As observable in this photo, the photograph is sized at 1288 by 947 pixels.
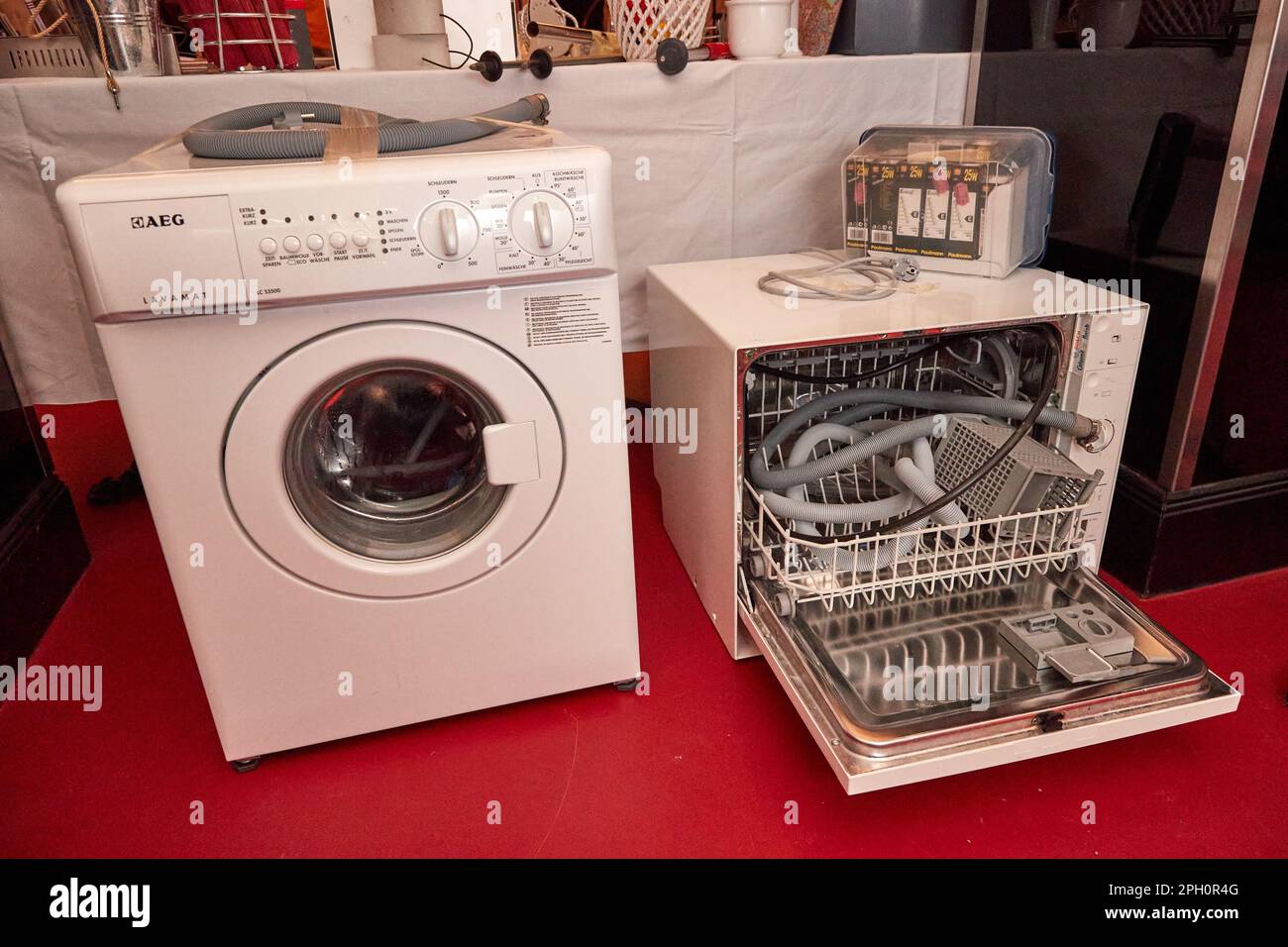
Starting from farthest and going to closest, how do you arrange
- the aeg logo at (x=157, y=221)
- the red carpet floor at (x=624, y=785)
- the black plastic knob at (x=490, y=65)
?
1. the black plastic knob at (x=490, y=65)
2. the red carpet floor at (x=624, y=785)
3. the aeg logo at (x=157, y=221)

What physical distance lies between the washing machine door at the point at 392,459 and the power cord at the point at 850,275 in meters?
0.54

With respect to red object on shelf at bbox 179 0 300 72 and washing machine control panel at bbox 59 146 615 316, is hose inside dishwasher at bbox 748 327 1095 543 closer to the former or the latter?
washing machine control panel at bbox 59 146 615 316

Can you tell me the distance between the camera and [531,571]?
1.25 meters

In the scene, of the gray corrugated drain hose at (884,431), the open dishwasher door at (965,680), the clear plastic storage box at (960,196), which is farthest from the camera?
the clear plastic storage box at (960,196)

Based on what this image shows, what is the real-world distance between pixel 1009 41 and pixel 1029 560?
1.13 meters

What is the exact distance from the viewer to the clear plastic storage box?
1.50 meters

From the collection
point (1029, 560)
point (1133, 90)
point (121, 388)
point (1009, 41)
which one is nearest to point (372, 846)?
point (121, 388)

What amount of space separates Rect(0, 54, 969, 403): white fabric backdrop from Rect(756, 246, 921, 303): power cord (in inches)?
13.1

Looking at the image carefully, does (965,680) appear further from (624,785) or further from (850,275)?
(850,275)

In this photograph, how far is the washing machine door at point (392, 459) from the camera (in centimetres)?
106

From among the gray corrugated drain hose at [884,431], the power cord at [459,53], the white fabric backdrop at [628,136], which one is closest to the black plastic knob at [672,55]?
the white fabric backdrop at [628,136]
